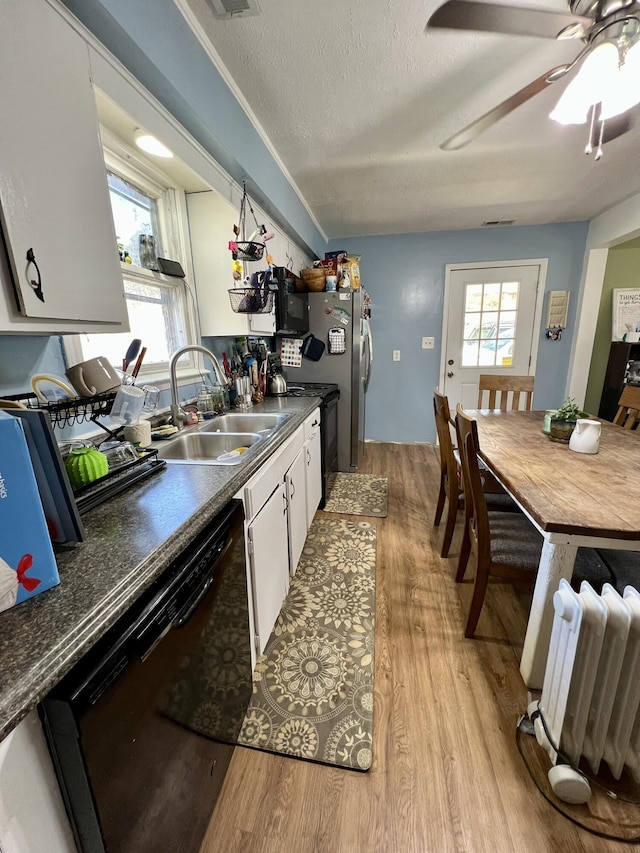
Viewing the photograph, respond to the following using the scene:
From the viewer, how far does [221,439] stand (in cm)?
166

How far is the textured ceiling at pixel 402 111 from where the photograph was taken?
1343mm

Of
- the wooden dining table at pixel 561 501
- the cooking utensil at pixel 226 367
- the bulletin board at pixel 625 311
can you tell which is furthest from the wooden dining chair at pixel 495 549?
the bulletin board at pixel 625 311

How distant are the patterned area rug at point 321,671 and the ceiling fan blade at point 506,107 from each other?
2.24 m

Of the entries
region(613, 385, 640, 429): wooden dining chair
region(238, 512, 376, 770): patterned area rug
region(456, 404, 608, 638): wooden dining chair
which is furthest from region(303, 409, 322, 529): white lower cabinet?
region(613, 385, 640, 429): wooden dining chair

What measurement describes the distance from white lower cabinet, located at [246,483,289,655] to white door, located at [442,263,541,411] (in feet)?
10.2

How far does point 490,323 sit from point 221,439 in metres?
3.41

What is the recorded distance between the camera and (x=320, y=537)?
2.29 m

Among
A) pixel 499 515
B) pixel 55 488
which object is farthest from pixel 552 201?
pixel 55 488

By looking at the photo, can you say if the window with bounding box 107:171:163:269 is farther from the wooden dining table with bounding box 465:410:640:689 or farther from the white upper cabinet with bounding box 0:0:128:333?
the wooden dining table with bounding box 465:410:640:689

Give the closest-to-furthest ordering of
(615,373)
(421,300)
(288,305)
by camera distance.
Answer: (288,305) → (615,373) → (421,300)

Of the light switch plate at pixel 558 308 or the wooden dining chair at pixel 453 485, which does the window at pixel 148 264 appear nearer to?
the wooden dining chair at pixel 453 485

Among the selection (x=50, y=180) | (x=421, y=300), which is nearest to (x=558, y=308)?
(x=421, y=300)

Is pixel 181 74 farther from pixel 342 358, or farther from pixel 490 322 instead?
pixel 490 322

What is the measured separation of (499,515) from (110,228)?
1.87m
